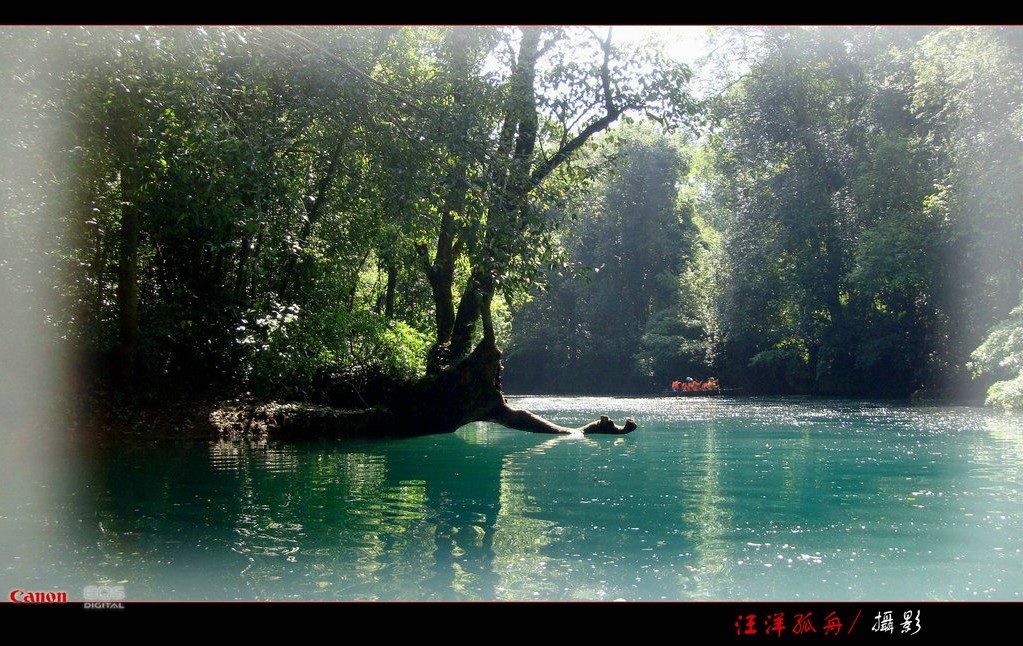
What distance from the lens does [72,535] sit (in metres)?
7.01

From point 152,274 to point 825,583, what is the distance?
53.1ft

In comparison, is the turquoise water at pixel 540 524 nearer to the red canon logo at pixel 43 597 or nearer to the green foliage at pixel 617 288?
the red canon logo at pixel 43 597

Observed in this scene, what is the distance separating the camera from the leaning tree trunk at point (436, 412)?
17297 millimetres

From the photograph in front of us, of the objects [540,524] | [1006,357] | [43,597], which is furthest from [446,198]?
[1006,357]

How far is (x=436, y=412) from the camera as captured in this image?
61.2ft

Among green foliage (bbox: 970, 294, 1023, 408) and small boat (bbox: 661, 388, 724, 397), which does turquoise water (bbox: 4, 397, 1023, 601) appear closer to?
green foliage (bbox: 970, 294, 1023, 408)

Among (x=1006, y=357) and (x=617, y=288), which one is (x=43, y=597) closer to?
(x=1006, y=357)

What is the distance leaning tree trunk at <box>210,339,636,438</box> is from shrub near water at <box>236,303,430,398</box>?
22.1 inches

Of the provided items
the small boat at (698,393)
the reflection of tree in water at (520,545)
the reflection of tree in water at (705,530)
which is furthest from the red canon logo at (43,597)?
the small boat at (698,393)

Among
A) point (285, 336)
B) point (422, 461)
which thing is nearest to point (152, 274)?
point (285, 336)

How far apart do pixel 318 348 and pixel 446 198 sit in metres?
7.49

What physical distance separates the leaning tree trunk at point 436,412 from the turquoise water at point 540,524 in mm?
2944
